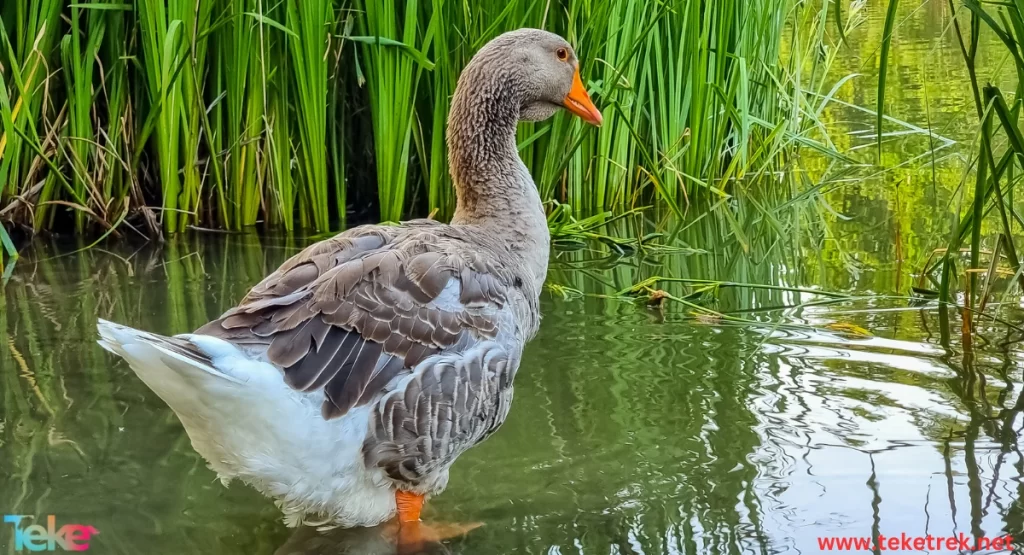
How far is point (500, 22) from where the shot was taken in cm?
571

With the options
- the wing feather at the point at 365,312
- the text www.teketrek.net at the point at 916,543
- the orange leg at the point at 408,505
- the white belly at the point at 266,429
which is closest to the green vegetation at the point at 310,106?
the wing feather at the point at 365,312

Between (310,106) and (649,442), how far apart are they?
3.10 m

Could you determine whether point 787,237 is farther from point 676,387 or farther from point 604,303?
point 676,387

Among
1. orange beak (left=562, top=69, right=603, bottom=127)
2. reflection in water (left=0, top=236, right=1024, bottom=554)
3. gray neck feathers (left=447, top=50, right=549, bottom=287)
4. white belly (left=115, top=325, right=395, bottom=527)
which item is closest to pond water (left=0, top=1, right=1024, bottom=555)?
reflection in water (left=0, top=236, right=1024, bottom=554)

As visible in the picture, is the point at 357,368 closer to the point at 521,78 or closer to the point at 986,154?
the point at 521,78

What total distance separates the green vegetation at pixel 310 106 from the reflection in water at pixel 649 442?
1127mm

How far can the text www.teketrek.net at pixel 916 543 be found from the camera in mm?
3105

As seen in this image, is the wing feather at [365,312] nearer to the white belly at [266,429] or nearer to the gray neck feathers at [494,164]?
Answer: the white belly at [266,429]

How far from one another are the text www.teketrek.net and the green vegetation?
8.56 feet

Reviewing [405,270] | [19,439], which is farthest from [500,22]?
[19,439]

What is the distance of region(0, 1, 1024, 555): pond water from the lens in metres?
3.36

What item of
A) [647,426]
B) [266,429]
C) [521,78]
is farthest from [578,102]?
[266,429]

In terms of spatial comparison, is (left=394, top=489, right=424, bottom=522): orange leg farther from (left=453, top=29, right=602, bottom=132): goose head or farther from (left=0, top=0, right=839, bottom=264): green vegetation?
(left=0, top=0, right=839, bottom=264): green vegetation

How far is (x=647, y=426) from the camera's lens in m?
4.04
